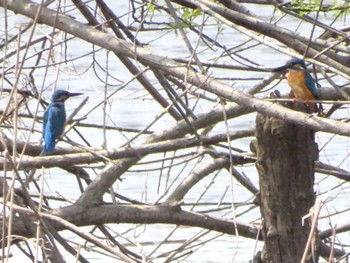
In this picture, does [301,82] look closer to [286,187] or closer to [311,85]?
[311,85]

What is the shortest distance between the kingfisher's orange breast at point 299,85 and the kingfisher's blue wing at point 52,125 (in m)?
0.86

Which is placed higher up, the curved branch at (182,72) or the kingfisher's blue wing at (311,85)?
the kingfisher's blue wing at (311,85)

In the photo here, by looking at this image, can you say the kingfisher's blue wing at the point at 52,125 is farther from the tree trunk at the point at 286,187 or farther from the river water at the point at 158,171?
the river water at the point at 158,171

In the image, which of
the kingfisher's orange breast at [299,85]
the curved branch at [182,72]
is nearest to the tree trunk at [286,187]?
the kingfisher's orange breast at [299,85]

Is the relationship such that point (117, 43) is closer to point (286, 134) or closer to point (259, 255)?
point (286, 134)

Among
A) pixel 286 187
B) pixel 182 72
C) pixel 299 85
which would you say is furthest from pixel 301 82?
pixel 182 72

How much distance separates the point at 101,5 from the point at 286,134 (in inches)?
28.3

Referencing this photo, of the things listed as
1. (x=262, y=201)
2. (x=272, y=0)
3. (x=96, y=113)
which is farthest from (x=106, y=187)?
(x=96, y=113)

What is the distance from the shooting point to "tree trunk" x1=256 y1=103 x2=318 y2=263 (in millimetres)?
3238

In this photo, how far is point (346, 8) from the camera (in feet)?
10.6

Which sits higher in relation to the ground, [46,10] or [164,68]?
[46,10]

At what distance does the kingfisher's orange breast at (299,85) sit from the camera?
3.44 meters

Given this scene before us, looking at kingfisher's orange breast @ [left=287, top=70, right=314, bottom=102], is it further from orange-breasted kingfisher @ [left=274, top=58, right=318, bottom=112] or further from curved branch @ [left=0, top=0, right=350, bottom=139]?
curved branch @ [left=0, top=0, right=350, bottom=139]

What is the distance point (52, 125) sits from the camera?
3799 mm
